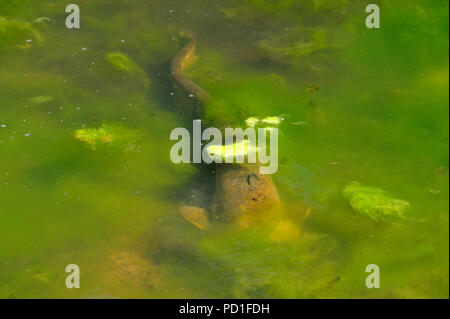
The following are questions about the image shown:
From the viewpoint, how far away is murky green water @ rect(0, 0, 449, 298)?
144 inches

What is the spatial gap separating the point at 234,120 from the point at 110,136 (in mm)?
1099

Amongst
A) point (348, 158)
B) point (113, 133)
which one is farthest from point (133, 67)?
point (348, 158)

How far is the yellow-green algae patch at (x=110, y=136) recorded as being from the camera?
4717mm

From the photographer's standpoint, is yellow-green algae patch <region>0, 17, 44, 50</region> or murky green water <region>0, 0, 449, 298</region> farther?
yellow-green algae patch <region>0, 17, 44, 50</region>

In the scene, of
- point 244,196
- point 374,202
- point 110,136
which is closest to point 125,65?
point 110,136

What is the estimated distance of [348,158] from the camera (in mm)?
4703

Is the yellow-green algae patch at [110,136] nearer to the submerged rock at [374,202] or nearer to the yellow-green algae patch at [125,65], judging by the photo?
the yellow-green algae patch at [125,65]

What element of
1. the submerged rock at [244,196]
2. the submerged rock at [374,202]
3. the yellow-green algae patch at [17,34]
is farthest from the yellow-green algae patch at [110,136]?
the submerged rock at [374,202]

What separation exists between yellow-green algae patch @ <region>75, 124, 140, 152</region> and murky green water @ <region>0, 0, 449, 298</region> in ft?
0.05

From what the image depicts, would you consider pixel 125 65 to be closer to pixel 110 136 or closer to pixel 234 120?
pixel 110 136

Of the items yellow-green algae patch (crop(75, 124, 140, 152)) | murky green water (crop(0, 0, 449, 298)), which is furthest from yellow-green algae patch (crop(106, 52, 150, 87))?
yellow-green algae patch (crop(75, 124, 140, 152))

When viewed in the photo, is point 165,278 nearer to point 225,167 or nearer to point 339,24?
point 225,167

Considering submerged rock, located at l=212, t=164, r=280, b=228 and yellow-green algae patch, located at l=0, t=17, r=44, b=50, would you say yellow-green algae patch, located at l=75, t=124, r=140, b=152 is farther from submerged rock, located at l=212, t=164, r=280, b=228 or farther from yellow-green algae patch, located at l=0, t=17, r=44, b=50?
yellow-green algae patch, located at l=0, t=17, r=44, b=50

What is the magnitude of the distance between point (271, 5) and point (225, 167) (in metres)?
3.00
